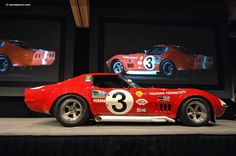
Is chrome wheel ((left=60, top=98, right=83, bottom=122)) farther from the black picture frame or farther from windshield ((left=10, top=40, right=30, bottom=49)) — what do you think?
windshield ((left=10, top=40, right=30, bottom=49))

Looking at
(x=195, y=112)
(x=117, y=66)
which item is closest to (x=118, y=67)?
(x=117, y=66)

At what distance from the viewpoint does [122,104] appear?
3.53 meters

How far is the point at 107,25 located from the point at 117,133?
13.5ft

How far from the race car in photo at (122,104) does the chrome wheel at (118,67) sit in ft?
7.75

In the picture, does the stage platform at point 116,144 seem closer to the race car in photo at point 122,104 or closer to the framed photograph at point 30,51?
the race car in photo at point 122,104

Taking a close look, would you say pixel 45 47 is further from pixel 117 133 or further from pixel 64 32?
pixel 117 133

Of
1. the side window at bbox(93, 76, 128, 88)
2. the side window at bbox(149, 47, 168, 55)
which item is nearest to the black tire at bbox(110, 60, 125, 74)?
the side window at bbox(149, 47, 168, 55)

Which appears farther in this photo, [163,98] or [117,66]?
[117,66]

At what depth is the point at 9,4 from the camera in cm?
601

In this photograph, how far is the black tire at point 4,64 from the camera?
5.77 meters

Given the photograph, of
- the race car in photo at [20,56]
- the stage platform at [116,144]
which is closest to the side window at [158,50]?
the race car in photo at [20,56]

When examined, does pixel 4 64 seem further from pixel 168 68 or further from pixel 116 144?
pixel 116 144

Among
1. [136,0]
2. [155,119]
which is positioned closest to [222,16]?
[136,0]

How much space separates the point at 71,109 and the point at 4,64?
10.5 feet
